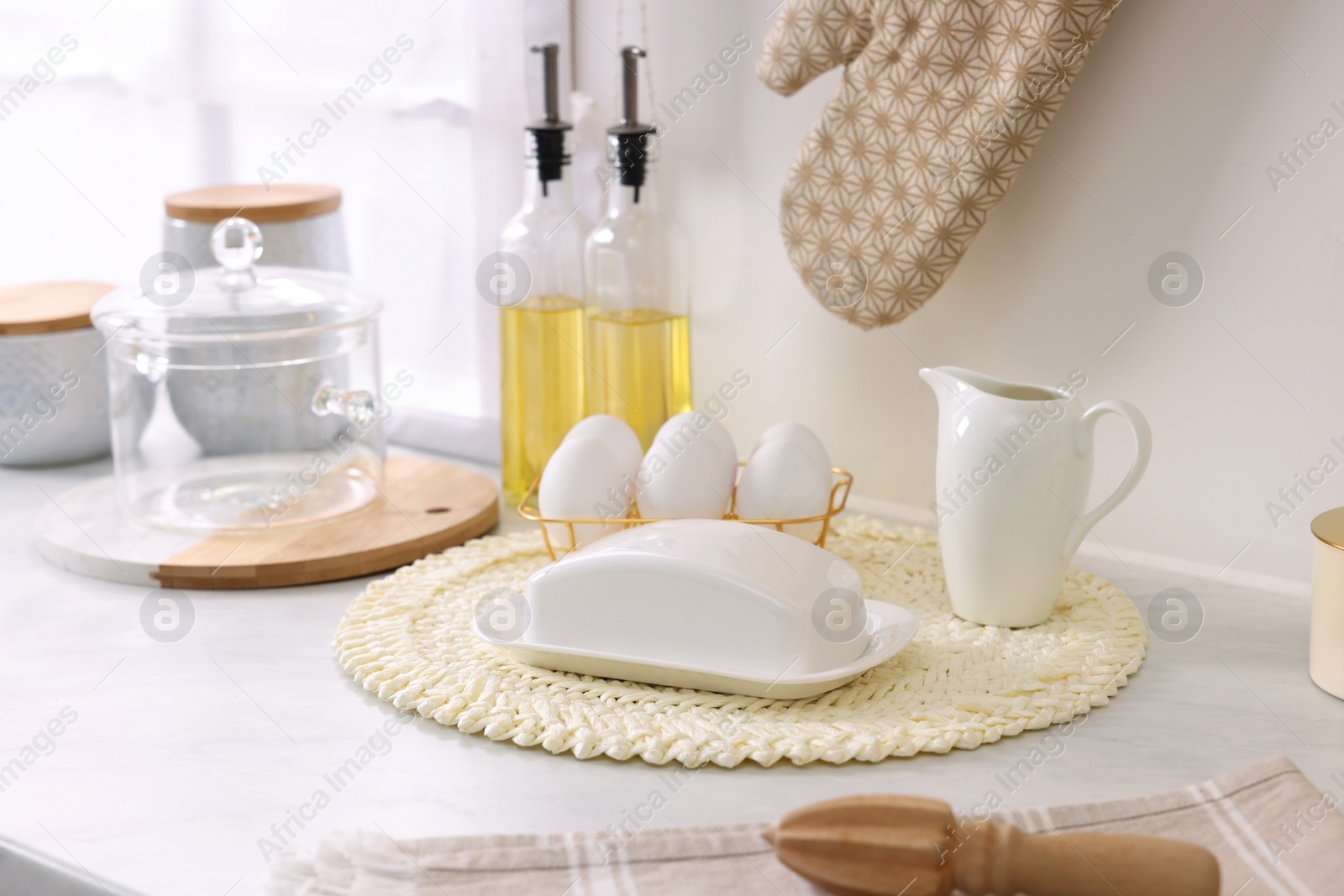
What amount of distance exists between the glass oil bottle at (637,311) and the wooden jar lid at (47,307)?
1.73ft

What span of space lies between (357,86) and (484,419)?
373 millimetres

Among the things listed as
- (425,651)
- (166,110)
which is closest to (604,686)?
(425,651)

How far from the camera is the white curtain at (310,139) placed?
123cm

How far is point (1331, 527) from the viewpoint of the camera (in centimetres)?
71

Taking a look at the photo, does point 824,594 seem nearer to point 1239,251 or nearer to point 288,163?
point 1239,251

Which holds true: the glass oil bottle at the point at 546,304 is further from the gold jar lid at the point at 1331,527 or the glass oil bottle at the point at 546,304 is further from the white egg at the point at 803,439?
the gold jar lid at the point at 1331,527

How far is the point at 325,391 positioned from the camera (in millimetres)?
1069

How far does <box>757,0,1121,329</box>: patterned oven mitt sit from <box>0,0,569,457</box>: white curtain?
320 mm

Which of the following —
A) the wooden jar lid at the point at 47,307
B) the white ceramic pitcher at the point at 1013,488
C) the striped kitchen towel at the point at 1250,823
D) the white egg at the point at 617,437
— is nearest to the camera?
the striped kitchen towel at the point at 1250,823

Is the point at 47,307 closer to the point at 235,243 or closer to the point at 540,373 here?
the point at 235,243

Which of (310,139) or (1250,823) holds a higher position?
(310,139)

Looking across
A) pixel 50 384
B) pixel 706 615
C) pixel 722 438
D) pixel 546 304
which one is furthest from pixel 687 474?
pixel 50 384

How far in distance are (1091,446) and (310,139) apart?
934mm

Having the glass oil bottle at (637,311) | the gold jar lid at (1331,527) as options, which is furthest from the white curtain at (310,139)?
the gold jar lid at (1331,527)
